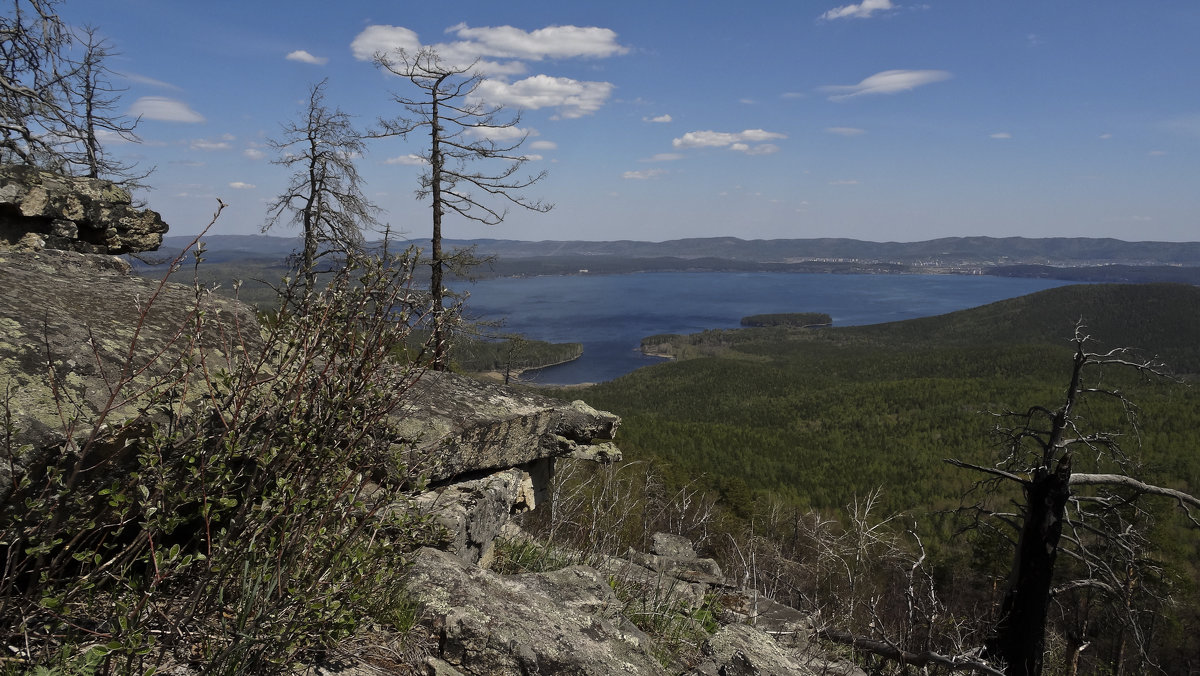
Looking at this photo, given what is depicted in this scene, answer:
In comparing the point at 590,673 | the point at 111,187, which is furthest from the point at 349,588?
the point at 111,187

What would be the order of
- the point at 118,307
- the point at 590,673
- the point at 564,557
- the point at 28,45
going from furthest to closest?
the point at 28,45 < the point at 564,557 < the point at 118,307 < the point at 590,673

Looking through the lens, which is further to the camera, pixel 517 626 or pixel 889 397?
pixel 889 397

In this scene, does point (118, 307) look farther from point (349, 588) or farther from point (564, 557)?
point (564, 557)

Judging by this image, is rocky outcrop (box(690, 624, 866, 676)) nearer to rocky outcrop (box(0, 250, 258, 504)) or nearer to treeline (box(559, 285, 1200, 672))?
rocky outcrop (box(0, 250, 258, 504))

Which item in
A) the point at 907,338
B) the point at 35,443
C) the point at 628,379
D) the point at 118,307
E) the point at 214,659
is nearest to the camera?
the point at 214,659

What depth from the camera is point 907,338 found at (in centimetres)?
14212

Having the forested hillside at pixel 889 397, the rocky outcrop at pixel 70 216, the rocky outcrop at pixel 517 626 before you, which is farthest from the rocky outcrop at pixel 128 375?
the forested hillside at pixel 889 397

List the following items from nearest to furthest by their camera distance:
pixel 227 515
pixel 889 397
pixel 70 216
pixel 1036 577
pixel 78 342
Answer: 1. pixel 227 515
2. pixel 78 342
3. pixel 70 216
4. pixel 1036 577
5. pixel 889 397

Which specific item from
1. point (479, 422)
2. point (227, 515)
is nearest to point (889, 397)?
point (479, 422)

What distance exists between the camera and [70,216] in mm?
6133

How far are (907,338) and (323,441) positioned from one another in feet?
515

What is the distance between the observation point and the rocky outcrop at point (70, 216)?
571 cm

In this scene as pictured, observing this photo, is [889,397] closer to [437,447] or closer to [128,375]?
[437,447]

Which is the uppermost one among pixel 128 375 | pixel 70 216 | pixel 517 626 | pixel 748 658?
pixel 70 216
